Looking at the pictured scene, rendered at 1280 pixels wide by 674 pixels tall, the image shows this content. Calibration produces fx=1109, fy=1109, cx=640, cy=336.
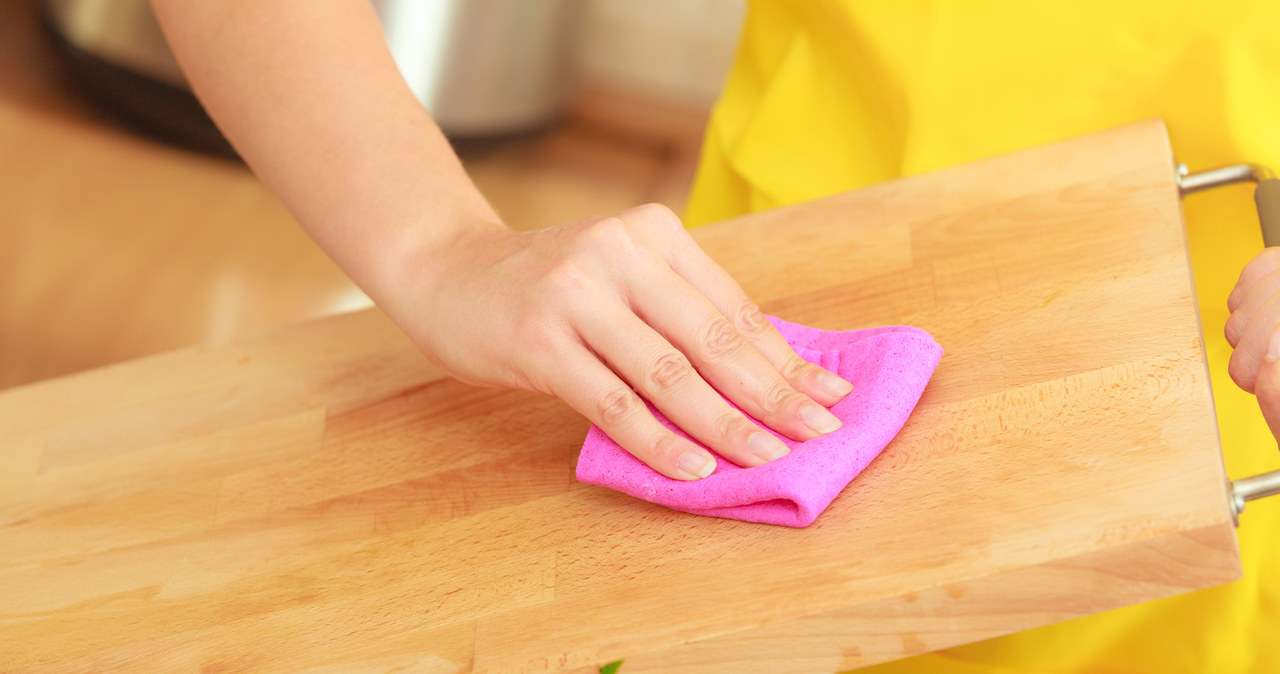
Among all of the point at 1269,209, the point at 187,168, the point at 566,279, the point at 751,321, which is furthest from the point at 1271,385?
the point at 187,168

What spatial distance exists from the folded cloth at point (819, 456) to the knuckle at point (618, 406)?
0.07 ft

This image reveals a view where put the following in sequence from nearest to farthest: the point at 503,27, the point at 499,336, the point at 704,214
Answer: the point at 499,336
the point at 704,214
the point at 503,27

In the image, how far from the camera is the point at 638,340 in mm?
627

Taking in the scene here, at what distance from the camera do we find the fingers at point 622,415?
0.60 meters

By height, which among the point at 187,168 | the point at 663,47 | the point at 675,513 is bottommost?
the point at 187,168

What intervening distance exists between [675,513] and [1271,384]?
311 millimetres

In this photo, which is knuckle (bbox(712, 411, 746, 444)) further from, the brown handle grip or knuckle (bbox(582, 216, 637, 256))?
the brown handle grip

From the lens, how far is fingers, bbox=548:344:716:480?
23.6 inches

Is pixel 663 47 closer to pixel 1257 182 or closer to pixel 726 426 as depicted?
pixel 1257 182

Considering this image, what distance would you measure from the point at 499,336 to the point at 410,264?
0.31 feet

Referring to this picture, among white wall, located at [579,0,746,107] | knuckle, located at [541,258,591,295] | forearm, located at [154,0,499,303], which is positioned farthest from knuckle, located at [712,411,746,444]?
white wall, located at [579,0,746,107]

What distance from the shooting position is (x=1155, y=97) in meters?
0.78

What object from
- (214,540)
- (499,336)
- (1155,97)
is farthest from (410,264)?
(1155,97)

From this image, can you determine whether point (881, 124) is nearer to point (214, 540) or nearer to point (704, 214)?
point (704, 214)
